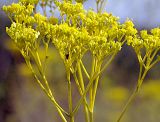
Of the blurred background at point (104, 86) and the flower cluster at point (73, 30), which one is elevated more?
the flower cluster at point (73, 30)

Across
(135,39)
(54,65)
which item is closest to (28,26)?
(135,39)

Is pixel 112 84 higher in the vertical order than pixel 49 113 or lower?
higher

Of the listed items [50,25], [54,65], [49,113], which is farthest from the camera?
[49,113]

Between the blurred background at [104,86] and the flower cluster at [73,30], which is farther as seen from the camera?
the blurred background at [104,86]

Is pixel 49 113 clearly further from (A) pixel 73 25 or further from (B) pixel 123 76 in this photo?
(A) pixel 73 25

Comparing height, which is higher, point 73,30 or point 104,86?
point 73,30

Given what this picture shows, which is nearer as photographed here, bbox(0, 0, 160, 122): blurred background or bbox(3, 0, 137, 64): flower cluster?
bbox(3, 0, 137, 64): flower cluster

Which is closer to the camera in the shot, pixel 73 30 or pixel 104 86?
pixel 73 30

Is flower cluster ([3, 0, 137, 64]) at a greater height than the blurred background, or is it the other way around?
flower cluster ([3, 0, 137, 64])
